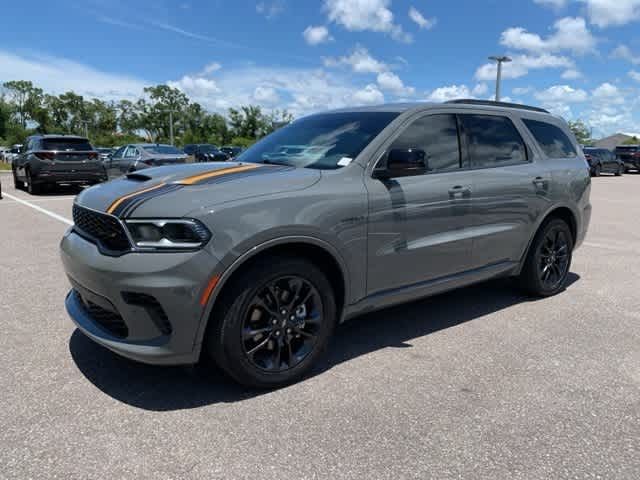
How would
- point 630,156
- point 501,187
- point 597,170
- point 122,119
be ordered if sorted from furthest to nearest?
1. point 122,119
2. point 630,156
3. point 597,170
4. point 501,187

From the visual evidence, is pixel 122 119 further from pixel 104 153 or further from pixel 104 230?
pixel 104 230

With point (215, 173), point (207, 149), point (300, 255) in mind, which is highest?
point (207, 149)

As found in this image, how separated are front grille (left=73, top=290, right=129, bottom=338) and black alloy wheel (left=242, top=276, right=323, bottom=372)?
0.65 meters

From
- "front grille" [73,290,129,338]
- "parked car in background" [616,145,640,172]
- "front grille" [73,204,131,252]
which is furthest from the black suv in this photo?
"parked car in background" [616,145,640,172]

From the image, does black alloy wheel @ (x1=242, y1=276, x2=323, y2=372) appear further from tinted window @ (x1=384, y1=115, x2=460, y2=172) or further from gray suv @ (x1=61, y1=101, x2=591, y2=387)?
tinted window @ (x1=384, y1=115, x2=460, y2=172)

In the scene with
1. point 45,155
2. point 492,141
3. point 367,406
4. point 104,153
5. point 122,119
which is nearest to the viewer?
point 367,406

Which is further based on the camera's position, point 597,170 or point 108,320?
point 597,170

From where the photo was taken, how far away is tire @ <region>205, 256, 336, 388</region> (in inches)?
108

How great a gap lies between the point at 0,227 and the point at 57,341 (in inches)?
237

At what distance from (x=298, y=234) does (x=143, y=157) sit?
41.1 ft

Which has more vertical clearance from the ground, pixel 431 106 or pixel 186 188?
pixel 431 106

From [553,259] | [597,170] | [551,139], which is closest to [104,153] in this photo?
[597,170]

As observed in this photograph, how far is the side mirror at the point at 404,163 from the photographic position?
3209 millimetres

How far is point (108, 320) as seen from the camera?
113 inches
